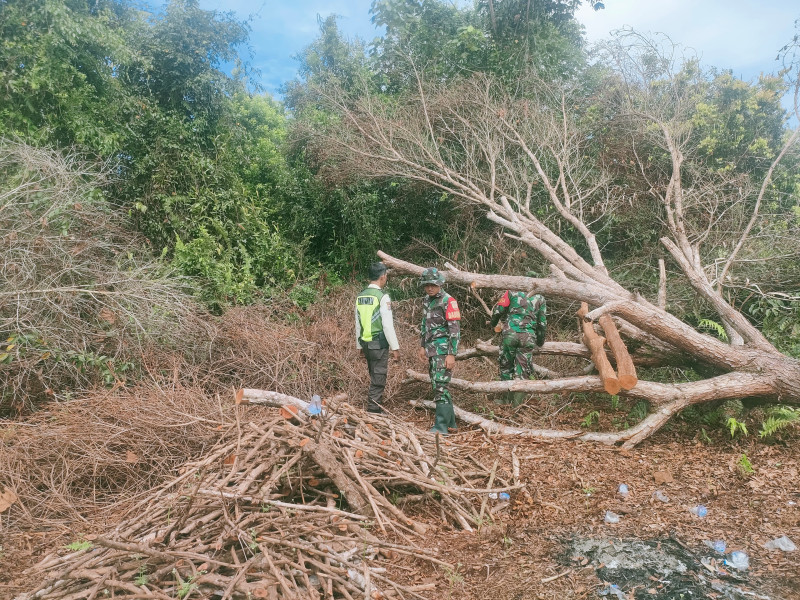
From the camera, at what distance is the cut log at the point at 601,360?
5582 millimetres

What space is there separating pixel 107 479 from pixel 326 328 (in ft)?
12.6

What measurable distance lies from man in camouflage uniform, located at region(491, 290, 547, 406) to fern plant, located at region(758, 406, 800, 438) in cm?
247

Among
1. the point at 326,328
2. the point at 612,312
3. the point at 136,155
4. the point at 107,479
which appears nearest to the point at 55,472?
the point at 107,479

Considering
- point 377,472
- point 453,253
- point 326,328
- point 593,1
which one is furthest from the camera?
point 593,1

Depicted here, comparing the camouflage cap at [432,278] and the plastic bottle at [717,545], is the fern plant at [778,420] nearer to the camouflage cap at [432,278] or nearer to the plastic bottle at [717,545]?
the plastic bottle at [717,545]

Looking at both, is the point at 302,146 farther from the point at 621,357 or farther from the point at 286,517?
the point at 286,517

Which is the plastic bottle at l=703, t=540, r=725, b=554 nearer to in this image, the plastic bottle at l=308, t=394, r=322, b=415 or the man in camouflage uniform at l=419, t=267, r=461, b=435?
the man in camouflage uniform at l=419, t=267, r=461, b=435

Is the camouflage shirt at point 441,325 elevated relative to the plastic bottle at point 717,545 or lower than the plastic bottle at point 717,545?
elevated

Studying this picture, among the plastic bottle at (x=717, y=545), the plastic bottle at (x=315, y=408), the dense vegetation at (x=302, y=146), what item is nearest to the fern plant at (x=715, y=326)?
the dense vegetation at (x=302, y=146)

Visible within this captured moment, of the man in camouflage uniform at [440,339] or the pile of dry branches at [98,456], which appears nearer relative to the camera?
the pile of dry branches at [98,456]

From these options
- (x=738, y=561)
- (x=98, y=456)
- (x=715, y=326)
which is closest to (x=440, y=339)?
(x=738, y=561)

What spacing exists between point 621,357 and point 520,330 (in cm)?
139

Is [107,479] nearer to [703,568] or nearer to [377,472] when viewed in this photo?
[377,472]

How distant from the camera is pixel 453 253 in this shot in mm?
11547
